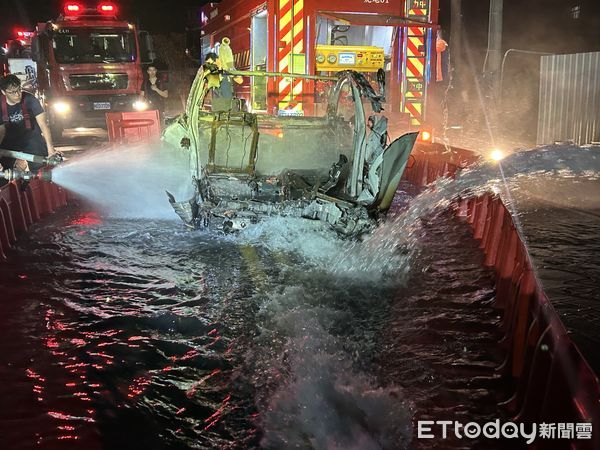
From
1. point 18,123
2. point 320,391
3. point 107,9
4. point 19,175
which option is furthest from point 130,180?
Answer: point 107,9

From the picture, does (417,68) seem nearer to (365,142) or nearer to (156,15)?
(365,142)

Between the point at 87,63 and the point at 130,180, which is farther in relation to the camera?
the point at 87,63

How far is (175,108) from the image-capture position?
102 ft

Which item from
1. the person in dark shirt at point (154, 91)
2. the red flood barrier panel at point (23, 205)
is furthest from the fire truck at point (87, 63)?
the red flood barrier panel at point (23, 205)

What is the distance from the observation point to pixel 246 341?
395 cm

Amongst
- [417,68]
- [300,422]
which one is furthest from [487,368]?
[417,68]

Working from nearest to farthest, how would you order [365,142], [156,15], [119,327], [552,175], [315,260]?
[119,327], [315,260], [365,142], [552,175], [156,15]

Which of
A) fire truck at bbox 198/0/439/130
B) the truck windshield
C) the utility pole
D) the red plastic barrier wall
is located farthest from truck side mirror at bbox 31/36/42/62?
the utility pole

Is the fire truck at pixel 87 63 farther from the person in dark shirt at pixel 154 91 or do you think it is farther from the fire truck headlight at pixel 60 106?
the person in dark shirt at pixel 154 91

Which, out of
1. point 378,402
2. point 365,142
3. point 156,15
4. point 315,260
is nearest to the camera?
point 378,402

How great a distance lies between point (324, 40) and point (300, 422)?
8369 millimetres

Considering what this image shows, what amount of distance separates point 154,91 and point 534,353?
1383cm

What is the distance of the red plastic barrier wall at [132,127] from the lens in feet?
40.9

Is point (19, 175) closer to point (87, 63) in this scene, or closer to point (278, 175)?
point (278, 175)
